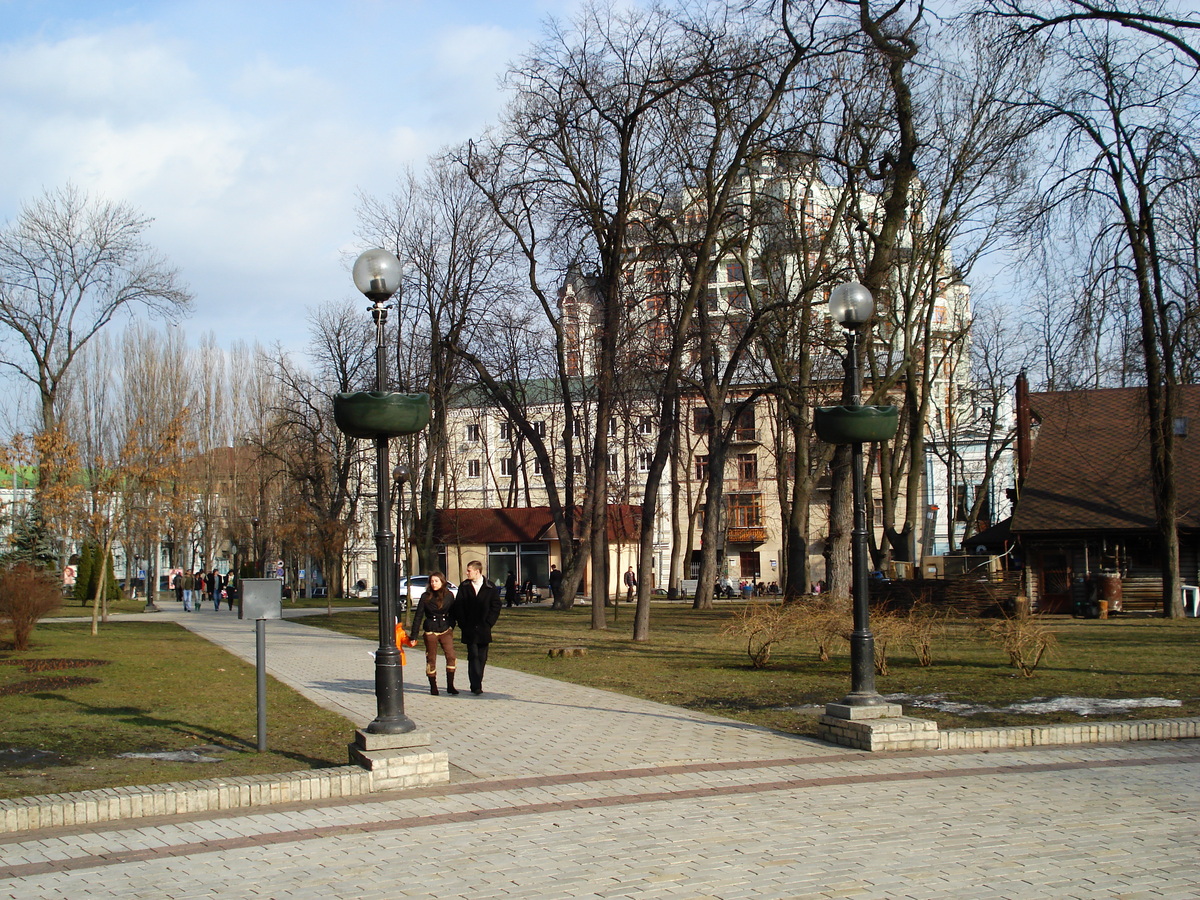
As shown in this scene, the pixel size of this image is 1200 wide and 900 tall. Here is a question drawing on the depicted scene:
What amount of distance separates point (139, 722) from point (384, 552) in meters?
4.77

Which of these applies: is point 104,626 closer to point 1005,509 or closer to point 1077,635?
point 1077,635

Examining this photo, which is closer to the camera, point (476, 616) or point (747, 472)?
point (476, 616)

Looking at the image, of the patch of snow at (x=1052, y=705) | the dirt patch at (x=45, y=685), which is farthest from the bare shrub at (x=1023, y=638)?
the dirt patch at (x=45, y=685)

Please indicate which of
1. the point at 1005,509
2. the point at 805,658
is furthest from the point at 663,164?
the point at 1005,509

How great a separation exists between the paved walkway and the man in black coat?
390cm

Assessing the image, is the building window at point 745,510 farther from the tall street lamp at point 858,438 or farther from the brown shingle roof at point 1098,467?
the tall street lamp at point 858,438

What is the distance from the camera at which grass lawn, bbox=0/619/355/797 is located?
9117 millimetres

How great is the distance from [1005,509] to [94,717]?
55294 mm

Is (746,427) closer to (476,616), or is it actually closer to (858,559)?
(476,616)

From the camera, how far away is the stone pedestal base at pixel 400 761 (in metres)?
8.32

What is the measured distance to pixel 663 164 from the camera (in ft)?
80.0

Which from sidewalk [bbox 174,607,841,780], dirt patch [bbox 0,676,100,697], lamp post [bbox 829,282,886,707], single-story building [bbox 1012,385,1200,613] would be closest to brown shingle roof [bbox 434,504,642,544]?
single-story building [bbox 1012,385,1200,613]

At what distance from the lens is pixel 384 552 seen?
29.8 feet

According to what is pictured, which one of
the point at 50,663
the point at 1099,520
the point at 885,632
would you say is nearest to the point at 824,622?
the point at 885,632
